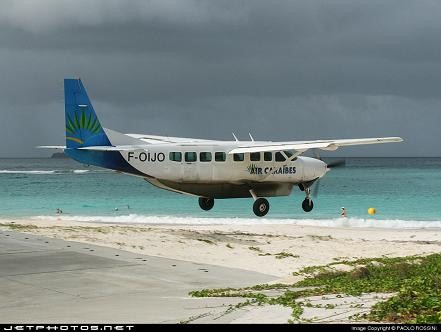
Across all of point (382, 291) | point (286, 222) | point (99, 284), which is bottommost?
point (286, 222)

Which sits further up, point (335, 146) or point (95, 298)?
point (335, 146)

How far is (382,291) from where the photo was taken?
12.2m

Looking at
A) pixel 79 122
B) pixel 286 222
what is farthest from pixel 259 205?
pixel 286 222

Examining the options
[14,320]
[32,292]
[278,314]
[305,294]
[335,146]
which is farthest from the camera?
[335,146]

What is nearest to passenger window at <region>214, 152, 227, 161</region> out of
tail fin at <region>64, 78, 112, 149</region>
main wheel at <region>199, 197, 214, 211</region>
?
main wheel at <region>199, 197, 214, 211</region>

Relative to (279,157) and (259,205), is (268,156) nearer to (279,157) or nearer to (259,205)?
(279,157)

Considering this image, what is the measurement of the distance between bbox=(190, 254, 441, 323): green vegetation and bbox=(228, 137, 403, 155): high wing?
327 inches

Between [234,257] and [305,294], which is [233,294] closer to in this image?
[305,294]

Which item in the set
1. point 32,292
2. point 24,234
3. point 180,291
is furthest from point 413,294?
point 24,234

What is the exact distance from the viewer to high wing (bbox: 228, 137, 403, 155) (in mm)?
27297

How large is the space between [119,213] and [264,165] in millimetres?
36319

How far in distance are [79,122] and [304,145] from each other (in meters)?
9.04

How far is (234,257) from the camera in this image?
76.1 ft

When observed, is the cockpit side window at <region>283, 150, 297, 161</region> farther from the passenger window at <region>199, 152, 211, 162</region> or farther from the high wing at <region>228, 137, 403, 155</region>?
the passenger window at <region>199, 152, 211, 162</region>
